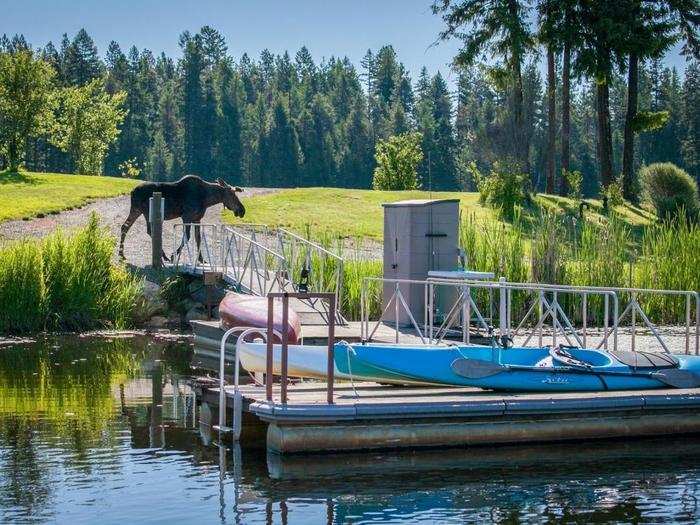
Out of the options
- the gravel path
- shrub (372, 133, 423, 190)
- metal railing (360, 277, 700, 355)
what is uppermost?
shrub (372, 133, 423, 190)

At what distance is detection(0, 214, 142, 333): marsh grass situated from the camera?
26.5 m

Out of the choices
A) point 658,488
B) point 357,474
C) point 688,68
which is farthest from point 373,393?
point 688,68

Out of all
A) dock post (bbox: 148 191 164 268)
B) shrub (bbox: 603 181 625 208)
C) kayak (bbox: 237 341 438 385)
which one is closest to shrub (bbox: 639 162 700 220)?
shrub (bbox: 603 181 625 208)

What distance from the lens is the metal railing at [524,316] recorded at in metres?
16.1

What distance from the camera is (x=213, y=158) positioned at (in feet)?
380

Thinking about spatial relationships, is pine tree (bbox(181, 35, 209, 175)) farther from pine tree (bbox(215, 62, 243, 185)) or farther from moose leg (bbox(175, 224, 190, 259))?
moose leg (bbox(175, 224, 190, 259))

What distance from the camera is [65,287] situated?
2709 cm

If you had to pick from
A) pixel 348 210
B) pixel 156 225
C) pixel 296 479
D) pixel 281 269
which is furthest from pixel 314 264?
pixel 348 210

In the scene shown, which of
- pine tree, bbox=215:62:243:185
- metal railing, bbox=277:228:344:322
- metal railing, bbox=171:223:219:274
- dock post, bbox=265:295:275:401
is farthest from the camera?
pine tree, bbox=215:62:243:185

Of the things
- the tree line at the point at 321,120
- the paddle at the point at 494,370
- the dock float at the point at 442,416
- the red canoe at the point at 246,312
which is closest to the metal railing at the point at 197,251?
the red canoe at the point at 246,312

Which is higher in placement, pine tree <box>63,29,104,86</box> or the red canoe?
pine tree <box>63,29,104,86</box>

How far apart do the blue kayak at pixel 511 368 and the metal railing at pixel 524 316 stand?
59 cm

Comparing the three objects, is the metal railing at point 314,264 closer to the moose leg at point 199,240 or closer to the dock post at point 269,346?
the moose leg at point 199,240

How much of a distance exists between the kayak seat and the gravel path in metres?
17.5
